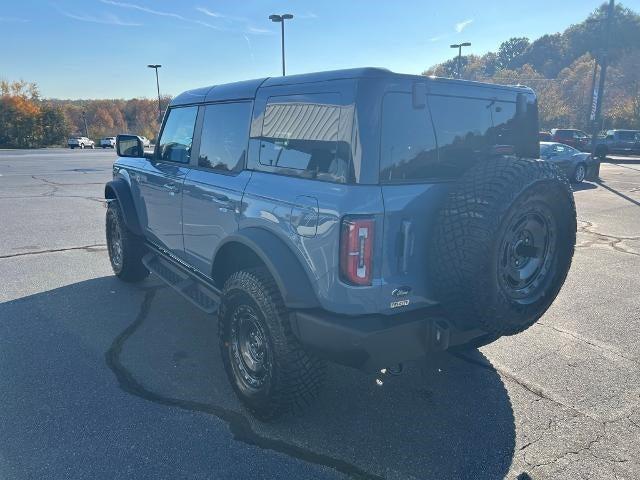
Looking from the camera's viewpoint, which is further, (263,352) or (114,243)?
(114,243)

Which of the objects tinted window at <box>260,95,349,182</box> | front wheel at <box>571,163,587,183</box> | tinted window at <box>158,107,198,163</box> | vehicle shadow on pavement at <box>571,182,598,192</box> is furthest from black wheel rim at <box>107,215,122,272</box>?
front wheel at <box>571,163,587,183</box>

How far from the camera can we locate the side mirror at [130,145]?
16.1ft

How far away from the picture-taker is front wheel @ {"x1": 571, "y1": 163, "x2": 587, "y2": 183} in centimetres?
1532

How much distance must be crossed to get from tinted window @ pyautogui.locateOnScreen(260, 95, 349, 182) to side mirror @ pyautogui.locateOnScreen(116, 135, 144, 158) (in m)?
2.52

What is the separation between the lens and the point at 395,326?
7.77 ft

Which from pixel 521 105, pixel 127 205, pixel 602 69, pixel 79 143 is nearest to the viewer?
pixel 521 105

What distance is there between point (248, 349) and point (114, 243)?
3330mm

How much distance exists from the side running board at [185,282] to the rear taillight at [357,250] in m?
1.48

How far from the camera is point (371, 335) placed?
229cm

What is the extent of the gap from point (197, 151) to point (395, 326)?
228 centimetres

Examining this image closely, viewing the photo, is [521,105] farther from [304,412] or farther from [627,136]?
[627,136]

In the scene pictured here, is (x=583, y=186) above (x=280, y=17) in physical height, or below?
below

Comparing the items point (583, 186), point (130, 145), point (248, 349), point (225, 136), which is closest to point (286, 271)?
point (248, 349)

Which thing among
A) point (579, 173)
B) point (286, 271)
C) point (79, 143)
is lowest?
point (579, 173)
